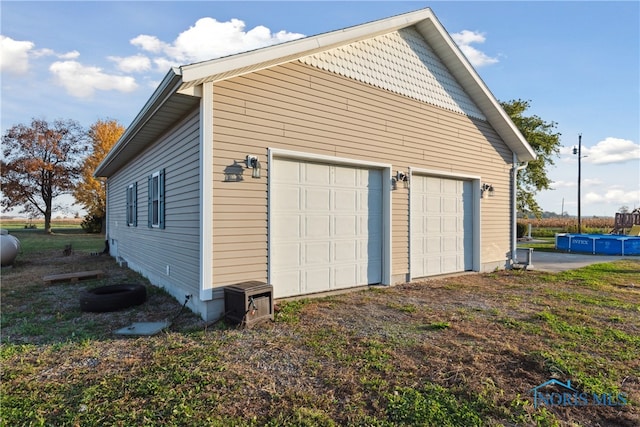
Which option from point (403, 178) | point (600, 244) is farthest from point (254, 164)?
point (600, 244)

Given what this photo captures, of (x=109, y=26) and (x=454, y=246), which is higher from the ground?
(x=109, y=26)

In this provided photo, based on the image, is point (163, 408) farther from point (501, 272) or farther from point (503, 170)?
point (503, 170)

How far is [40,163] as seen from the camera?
2669cm

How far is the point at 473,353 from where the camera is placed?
3.67 meters

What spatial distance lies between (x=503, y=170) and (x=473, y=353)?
7.61 metres

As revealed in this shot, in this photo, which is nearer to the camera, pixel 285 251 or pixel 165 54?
pixel 285 251

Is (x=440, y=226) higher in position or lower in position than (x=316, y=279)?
higher

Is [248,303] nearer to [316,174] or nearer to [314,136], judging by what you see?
[316,174]

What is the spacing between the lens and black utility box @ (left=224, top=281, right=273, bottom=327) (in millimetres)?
4523

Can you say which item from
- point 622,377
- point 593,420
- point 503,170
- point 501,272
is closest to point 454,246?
point 501,272

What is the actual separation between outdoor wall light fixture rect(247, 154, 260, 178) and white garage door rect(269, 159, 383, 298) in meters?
0.28

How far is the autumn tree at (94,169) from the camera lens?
2572cm

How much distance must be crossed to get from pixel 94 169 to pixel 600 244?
31.2 meters

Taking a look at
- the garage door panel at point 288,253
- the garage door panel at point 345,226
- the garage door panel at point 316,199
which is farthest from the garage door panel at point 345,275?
the garage door panel at point 316,199
